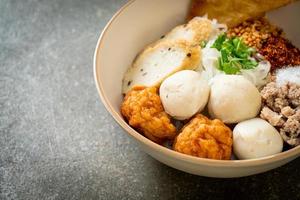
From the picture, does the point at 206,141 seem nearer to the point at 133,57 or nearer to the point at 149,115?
the point at 149,115

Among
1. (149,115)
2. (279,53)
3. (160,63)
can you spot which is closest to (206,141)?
(149,115)

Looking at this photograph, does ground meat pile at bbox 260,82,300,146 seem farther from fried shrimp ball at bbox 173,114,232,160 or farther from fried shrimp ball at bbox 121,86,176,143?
fried shrimp ball at bbox 121,86,176,143

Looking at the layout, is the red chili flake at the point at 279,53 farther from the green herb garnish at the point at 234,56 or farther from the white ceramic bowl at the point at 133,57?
the white ceramic bowl at the point at 133,57

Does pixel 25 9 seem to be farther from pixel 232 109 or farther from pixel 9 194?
pixel 232 109

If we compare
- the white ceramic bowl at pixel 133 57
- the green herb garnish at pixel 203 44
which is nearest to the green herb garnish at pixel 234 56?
the green herb garnish at pixel 203 44

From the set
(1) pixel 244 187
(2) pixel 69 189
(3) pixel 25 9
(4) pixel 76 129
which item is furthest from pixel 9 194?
(3) pixel 25 9
